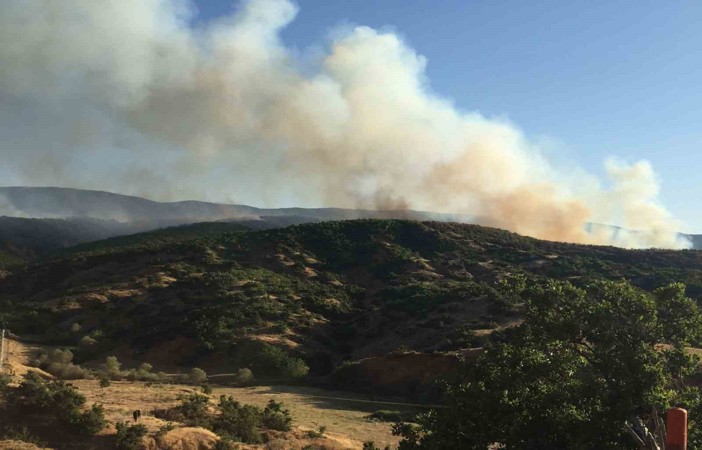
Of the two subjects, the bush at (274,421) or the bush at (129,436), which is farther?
the bush at (274,421)

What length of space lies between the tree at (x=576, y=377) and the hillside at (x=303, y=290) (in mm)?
15099

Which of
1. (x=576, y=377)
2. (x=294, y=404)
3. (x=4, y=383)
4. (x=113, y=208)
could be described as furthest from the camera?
(x=113, y=208)

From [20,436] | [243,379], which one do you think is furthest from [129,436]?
[243,379]

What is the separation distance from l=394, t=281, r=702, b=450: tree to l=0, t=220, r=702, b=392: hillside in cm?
1510

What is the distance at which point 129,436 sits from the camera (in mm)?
14781

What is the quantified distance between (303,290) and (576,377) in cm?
4643

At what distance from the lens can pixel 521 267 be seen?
213 ft

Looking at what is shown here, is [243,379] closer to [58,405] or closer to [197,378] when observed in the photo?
[197,378]

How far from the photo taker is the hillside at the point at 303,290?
138 feet

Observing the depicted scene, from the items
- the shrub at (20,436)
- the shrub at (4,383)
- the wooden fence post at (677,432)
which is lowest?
the shrub at (20,436)

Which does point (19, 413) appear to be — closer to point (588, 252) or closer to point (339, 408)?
point (339, 408)

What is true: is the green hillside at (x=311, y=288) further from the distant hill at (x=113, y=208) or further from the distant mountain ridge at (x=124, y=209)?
the distant hill at (x=113, y=208)

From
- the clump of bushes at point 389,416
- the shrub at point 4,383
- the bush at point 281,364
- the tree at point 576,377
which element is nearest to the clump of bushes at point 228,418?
the shrub at point 4,383

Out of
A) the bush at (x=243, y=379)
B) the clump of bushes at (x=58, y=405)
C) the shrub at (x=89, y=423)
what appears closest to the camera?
the shrub at (x=89, y=423)
